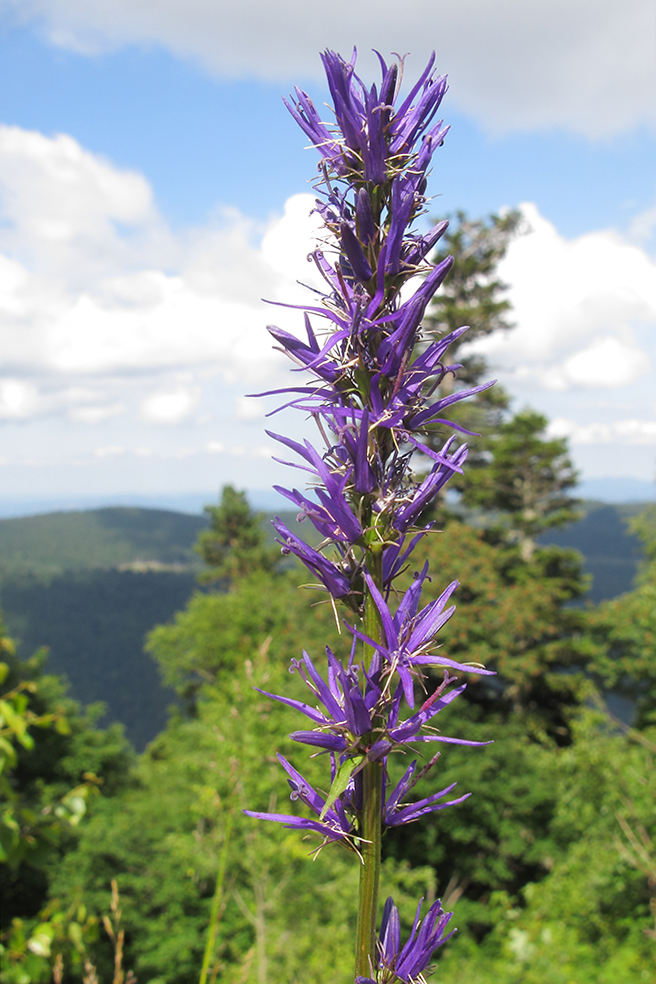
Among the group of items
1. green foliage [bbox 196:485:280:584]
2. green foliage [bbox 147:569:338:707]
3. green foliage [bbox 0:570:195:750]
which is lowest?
green foliage [bbox 0:570:195:750]

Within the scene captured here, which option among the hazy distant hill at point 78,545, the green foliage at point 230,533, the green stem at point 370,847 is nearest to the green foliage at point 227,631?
the green foliage at point 230,533

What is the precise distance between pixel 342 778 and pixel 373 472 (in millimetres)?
631

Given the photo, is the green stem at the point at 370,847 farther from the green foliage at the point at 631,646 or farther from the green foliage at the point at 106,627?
the green foliage at the point at 106,627

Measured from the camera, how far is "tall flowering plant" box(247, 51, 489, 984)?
1322 mm


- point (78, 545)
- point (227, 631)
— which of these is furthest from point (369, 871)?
point (78, 545)

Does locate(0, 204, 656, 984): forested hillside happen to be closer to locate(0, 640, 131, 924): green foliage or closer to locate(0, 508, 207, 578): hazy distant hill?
locate(0, 640, 131, 924): green foliage

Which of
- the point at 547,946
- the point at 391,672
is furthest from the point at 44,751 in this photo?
the point at 391,672

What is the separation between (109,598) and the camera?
130 m

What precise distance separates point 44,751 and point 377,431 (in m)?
30.9

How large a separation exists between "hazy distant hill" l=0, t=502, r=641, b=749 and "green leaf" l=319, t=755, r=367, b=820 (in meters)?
91.5

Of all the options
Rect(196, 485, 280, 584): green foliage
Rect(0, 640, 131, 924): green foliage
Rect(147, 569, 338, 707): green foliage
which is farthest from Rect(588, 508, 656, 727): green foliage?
Rect(196, 485, 280, 584): green foliage

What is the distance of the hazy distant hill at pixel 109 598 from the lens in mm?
102062

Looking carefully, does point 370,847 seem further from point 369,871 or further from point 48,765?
point 48,765

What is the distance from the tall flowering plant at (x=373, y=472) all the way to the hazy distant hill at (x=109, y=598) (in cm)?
9128
